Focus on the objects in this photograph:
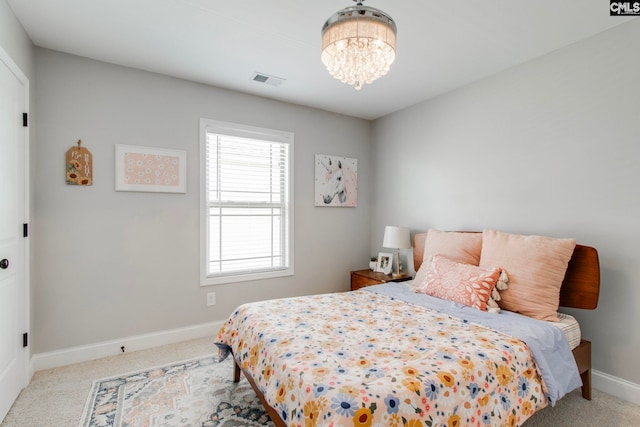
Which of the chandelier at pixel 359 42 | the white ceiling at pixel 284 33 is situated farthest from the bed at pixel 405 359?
the white ceiling at pixel 284 33

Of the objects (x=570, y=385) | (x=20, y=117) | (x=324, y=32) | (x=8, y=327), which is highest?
(x=324, y=32)

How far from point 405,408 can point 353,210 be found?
3.06 meters

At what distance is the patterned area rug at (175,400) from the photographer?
187 cm

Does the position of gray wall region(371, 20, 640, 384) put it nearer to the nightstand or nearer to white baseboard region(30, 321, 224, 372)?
the nightstand

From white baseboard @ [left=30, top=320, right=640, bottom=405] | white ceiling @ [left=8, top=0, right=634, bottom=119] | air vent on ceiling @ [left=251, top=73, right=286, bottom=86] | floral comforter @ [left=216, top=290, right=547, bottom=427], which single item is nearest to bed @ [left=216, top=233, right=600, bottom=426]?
floral comforter @ [left=216, top=290, right=547, bottom=427]

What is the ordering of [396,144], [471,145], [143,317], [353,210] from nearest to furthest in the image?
[143,317] → [471,145] → [396,144] → [353,210]

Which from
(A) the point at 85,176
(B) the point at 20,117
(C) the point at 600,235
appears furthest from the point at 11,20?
(C) the point at 600,235

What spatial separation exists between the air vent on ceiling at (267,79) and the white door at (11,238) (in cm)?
166

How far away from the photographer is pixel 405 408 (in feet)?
3.87

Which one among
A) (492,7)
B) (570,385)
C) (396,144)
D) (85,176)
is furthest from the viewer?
(396,144)

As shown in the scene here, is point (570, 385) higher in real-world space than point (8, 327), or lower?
lower

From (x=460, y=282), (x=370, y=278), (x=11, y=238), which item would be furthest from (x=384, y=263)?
(x=11, y=238)

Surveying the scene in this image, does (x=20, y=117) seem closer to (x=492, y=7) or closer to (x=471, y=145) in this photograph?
(x=492, y=7)

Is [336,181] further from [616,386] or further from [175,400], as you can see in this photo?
[616,386]
